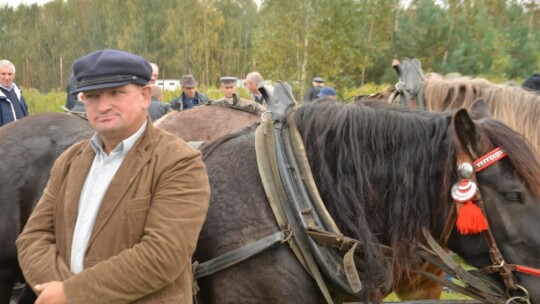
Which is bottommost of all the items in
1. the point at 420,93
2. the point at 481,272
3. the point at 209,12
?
the point at 209,12

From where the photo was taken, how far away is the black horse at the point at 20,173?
3057 millimetres

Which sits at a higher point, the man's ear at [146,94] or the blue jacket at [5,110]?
the man's ear at [146,94]

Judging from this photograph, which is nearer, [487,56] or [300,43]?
[487,56]

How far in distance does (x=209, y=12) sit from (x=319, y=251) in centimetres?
3026

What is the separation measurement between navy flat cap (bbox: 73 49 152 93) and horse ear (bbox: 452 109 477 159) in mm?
1138

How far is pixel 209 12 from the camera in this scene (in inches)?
1231

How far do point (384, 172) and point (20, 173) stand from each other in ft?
6.29

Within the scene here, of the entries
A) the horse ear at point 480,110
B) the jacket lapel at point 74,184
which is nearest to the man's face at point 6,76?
the jacket lapel at point 74,184

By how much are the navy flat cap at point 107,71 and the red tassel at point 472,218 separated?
4.09ft

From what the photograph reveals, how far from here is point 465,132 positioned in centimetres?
219

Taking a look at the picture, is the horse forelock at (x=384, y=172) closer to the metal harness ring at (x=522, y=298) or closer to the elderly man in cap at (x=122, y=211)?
the metal harness ring at (x=522, y=298)

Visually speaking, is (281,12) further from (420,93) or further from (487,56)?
(420,93)

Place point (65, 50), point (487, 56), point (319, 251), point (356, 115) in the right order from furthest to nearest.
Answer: point (65, 50)
point (487, 56)
point (356, 115)
point (319, 251)

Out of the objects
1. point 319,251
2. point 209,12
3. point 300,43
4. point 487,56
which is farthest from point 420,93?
point 209,12
